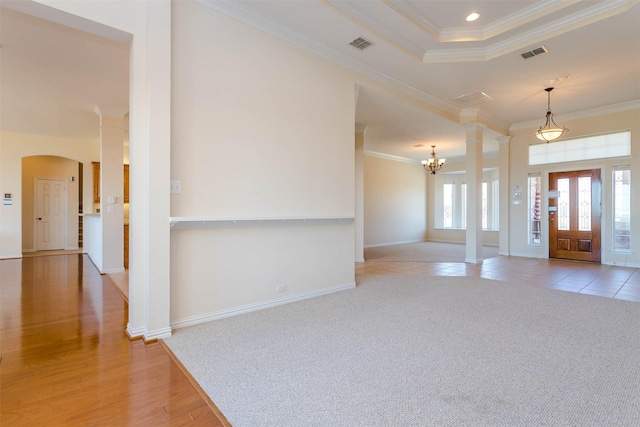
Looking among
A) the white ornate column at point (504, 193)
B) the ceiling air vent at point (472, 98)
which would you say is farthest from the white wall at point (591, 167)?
the ceiling air vent at point (472, 98)

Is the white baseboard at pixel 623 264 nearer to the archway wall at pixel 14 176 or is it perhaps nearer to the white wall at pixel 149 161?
the white wall at pixel 149 161

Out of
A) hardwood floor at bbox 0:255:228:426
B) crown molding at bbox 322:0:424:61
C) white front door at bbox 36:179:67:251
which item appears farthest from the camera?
white front door at bbox 36:179:67:251

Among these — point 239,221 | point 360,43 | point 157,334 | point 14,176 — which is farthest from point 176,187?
point 14,176

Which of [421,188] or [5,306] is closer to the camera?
[5,306]

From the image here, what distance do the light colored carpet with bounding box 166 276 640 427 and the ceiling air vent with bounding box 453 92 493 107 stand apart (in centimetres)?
367

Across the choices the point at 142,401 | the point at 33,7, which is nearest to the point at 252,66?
the point at 33,7

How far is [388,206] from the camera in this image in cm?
998

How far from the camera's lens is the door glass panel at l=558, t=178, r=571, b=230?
6820 mm

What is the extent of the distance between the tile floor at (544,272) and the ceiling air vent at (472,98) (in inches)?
125

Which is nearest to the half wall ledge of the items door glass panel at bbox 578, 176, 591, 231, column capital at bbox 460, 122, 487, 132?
column capital at bbox 460, 122, 487, 132

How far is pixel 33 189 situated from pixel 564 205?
44.4 ft

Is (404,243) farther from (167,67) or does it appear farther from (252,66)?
(167,67)

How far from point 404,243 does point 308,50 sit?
26.3 ft

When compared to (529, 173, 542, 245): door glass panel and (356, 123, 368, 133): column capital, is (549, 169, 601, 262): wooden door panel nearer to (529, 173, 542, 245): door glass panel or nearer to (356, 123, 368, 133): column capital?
(529, 173, 542, 245): door glass panel
